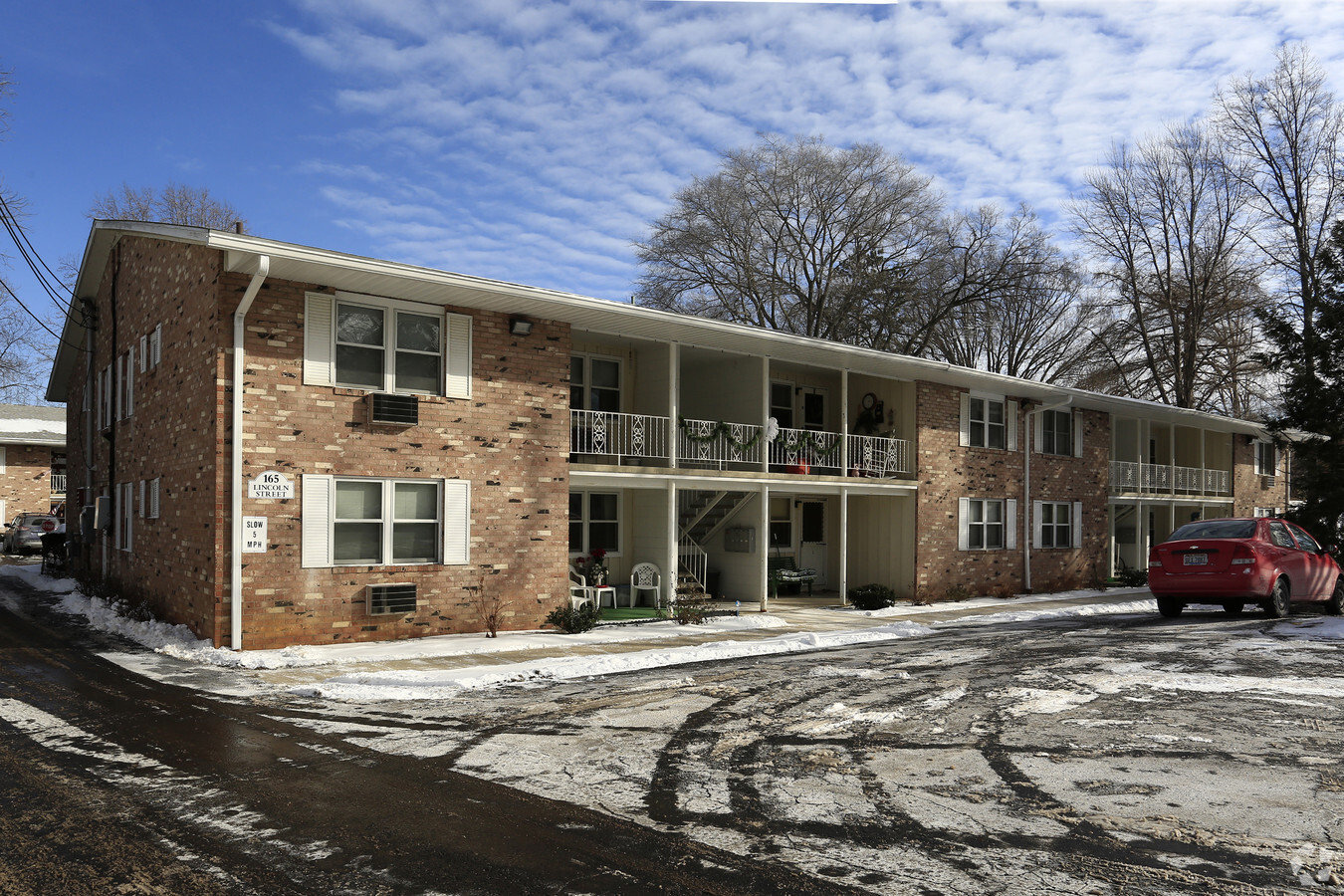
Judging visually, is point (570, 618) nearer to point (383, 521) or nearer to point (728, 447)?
point (383, 521)

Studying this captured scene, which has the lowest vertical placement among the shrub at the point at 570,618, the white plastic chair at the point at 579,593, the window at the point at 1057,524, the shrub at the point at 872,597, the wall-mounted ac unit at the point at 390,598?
the shrub at the point at 872,597

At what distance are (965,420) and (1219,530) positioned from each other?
23.6 ft

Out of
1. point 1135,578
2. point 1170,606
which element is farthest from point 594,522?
point 1135,578

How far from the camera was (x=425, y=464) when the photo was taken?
13328mm

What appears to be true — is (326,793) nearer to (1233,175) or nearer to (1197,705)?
(1197,705)

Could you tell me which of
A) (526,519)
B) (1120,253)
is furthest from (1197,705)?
(1120,253)

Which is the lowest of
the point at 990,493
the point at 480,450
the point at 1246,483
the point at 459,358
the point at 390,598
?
the point at 390,598

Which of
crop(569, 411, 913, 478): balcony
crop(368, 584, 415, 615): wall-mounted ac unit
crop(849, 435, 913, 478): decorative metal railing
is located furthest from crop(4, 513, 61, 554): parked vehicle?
crop(849, 435, 913, 478): decorative metal railing

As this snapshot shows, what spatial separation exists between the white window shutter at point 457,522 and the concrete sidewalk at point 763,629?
202cm

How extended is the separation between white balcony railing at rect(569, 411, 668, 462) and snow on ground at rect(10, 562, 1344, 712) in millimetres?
3136

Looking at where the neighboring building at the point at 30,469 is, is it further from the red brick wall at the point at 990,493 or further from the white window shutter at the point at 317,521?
the red brick wall at the point at 990,493

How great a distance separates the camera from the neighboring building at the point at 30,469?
35719 millimetres

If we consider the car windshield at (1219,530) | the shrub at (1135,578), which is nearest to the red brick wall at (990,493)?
the shrub at (1135,578)

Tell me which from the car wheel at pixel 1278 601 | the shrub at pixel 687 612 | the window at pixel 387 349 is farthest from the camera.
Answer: the shrub at pixel 687 612
